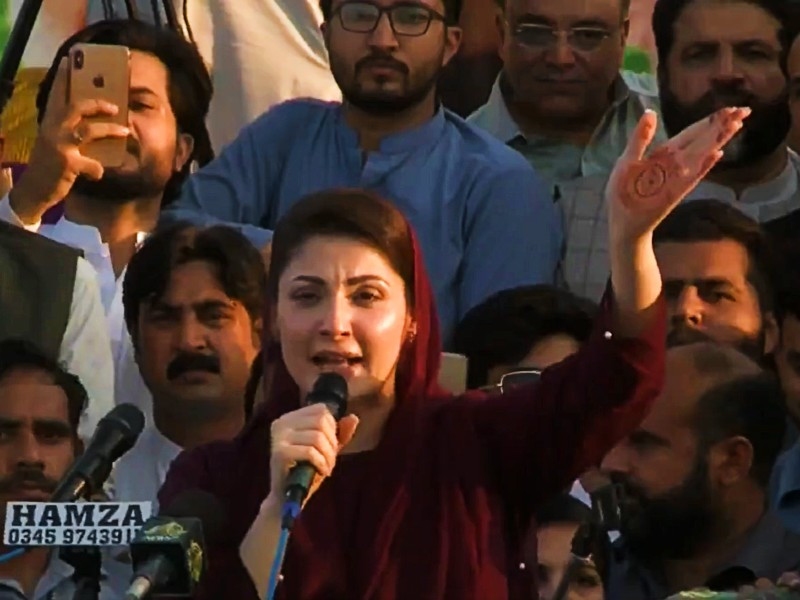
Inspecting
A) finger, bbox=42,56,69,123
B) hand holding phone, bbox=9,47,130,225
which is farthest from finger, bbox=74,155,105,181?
finger, bbox=42,56,69,123

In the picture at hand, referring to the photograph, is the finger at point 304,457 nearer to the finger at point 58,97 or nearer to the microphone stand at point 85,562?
the microphone stand at point 85,562

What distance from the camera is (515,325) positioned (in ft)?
18.7

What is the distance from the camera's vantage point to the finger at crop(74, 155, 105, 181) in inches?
236

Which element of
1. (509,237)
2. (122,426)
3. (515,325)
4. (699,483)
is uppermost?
(509,237)

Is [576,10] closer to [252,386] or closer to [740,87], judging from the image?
[740,87]

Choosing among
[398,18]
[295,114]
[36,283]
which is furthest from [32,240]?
[398,18]

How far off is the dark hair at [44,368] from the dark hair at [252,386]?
37cm

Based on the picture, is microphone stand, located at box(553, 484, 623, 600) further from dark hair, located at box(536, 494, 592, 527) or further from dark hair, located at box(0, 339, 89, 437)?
dark hair, located at box(0, 339, 89, 437)

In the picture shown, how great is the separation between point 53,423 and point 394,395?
1442 mm

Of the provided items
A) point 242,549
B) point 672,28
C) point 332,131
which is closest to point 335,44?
point 332,131

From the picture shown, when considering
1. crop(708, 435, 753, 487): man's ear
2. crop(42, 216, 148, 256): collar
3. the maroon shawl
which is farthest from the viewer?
crop(42, 216, 148, 256): collar

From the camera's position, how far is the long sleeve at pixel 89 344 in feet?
19.4

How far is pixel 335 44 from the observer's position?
616cm

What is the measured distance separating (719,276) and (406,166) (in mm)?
846
